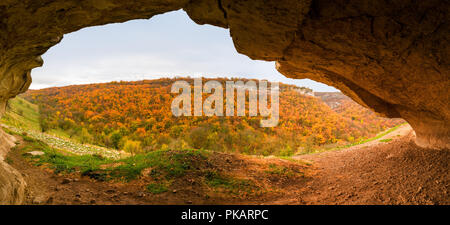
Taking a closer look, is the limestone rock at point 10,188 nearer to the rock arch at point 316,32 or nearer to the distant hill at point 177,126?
the rock arch at point 316,32

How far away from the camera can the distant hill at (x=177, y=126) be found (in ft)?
61.9

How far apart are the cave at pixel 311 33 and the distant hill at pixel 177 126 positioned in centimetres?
1263

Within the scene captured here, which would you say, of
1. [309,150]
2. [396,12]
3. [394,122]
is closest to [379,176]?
[396,12]

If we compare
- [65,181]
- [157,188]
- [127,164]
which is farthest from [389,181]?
[65,181]

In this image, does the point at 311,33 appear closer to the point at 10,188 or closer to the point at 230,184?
the point at 230,184

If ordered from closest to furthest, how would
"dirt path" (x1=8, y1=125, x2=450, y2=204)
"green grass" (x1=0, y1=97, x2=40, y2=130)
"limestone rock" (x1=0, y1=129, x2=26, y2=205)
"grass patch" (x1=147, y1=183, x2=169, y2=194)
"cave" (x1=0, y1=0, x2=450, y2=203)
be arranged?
1. "limestone rock" (x1=0, y1=129, x2=26, y2=205)
2. "cave" (x1=0, y1=0, x2=450, y2=203)
3. "dirt path" (x1=8, y1=125, x2=450, y2=204)
4. "grass patch" (x1=147, y1=183, x2=169, y2=194)
5. "green grass" (x1=0, y1=97, x2=40, y2=130)

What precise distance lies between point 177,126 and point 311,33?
19.7 m

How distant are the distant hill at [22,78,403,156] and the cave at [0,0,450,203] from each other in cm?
1263

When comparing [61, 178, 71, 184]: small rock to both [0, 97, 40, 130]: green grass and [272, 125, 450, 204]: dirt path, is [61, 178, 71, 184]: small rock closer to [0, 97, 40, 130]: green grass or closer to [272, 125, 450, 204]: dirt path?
[272, 125, 450, 204]: dirt path

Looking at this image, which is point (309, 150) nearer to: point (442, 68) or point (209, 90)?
point (442, 68)

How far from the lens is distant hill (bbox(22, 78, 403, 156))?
61.9 ft

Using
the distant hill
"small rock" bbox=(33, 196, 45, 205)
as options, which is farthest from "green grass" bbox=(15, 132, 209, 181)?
the distant hill

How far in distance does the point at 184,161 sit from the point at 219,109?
21.2m

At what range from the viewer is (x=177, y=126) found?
22.7 metres
